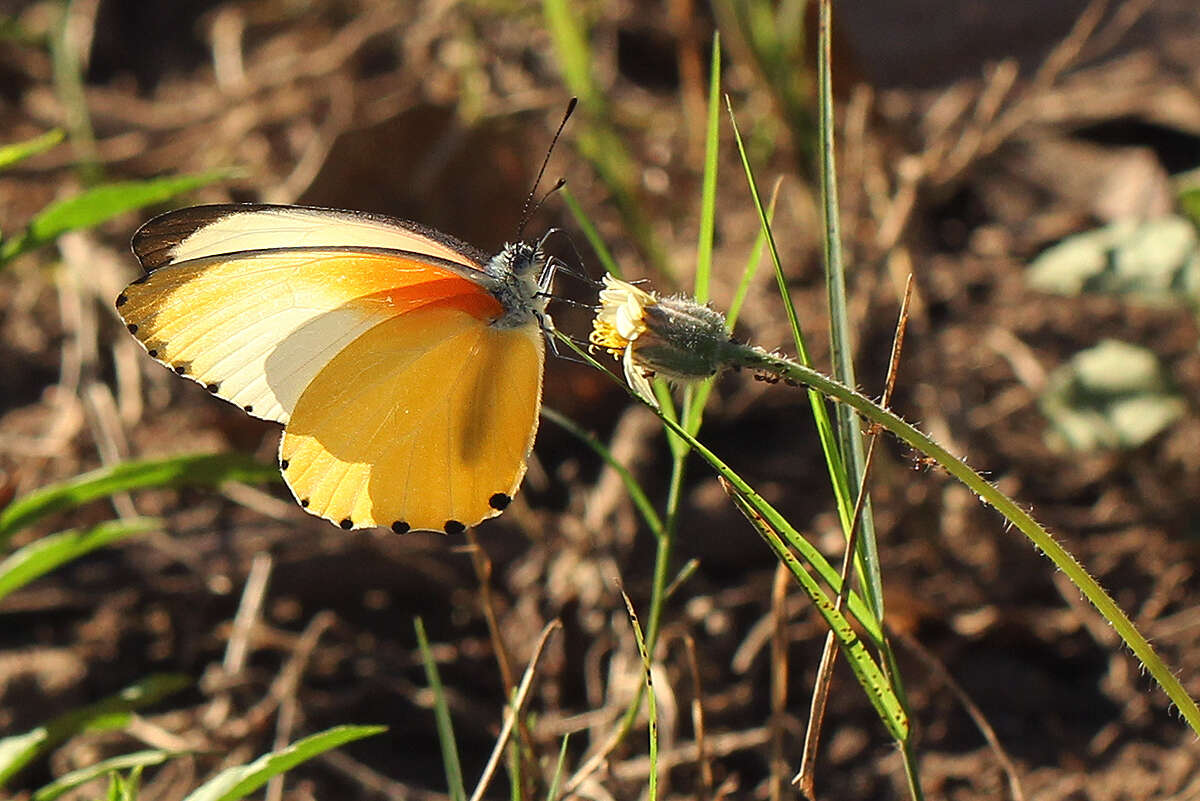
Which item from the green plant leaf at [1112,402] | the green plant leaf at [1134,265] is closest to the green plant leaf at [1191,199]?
the green plant leaf at [1134,265]

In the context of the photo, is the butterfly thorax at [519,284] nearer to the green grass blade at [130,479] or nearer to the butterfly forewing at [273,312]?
the butterfly forewing at [273,312]

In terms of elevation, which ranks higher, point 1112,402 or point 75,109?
point 75,109

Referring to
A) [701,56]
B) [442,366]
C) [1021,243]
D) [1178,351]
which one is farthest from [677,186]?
[442,366]

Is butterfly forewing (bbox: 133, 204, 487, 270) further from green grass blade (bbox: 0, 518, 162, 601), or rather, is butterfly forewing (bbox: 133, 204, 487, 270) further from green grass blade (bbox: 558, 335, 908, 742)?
green grass blade (bbox: 558, 335, 908, 742)

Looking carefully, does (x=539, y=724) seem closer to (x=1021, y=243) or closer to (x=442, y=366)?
(x=442, y=366)

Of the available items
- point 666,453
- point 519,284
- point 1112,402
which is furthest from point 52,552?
point 1112,402

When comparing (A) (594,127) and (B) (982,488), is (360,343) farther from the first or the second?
(A) (594,127)

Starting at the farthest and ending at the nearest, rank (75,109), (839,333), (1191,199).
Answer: (75,109), (1191,199), (839,333)
